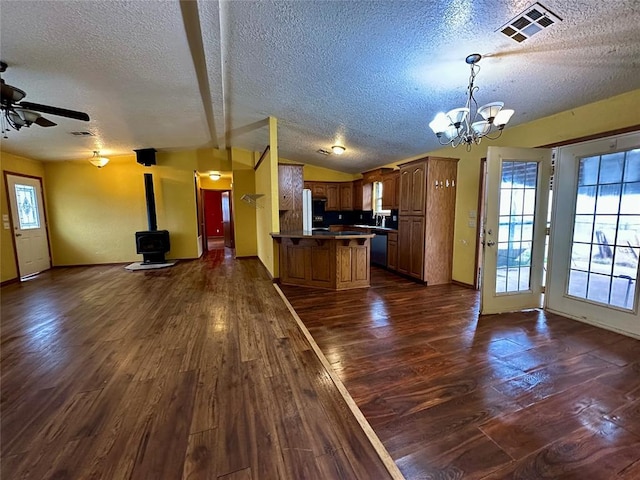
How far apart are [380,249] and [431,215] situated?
171 cm

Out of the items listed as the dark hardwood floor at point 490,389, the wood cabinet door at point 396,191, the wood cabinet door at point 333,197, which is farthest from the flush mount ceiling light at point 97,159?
the wood cabinet door at point 396,191

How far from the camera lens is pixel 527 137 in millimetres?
3707

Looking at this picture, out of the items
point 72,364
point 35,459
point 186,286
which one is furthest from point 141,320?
point 35,459

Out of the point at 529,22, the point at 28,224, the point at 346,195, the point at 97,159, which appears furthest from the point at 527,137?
the point at 28,224

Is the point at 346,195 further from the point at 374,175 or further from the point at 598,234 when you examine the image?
the point at 598,234

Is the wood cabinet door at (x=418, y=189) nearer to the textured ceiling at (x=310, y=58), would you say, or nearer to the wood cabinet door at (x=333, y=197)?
the textured ceiling at (x=310, y=58)

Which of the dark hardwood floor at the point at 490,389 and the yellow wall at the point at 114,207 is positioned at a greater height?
the yellow wall at the point at 114,207

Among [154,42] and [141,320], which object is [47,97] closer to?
[154,42]

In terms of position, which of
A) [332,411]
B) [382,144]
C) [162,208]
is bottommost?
[332,411]

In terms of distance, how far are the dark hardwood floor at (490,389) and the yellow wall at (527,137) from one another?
5.07ft

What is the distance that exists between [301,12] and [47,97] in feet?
11.2

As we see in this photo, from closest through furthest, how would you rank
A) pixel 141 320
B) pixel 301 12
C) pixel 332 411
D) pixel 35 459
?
1. pixel 35 459
2. pixel 332 411
3. pixel 301 12
4. pixel 141 320

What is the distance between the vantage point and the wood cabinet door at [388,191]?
5.97 m

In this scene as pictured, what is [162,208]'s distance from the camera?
7.01 meters
